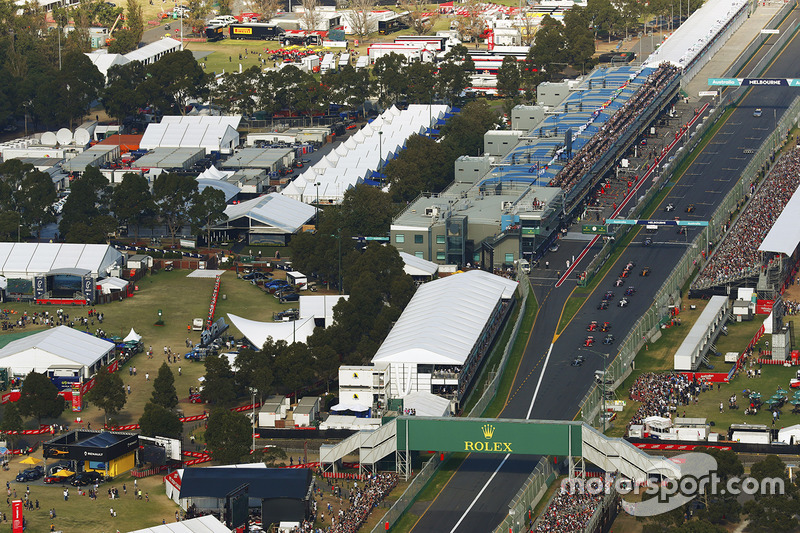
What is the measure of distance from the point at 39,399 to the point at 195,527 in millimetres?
32726

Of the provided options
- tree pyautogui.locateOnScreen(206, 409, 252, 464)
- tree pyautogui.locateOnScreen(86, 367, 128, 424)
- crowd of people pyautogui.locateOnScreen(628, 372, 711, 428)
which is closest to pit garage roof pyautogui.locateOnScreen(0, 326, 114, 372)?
tree pyautogui.locateOnScreen(86, 367, 128, 424)

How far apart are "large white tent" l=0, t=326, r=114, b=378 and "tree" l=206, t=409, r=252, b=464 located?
2489 centimetres

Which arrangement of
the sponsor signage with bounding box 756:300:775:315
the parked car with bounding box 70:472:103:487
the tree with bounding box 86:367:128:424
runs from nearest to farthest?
the parked car with bounding box 70:472:103:487
the tree with bounding box 86:367:128:424
the sponsor signage with bounding box 756:300:775:315

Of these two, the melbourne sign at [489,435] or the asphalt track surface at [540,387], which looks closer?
the asphalt track surface at [540,387]

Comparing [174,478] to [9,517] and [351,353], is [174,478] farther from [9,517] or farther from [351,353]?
[351,353]

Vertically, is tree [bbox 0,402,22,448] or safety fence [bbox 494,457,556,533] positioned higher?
tree [bbox 0,402,22,448]

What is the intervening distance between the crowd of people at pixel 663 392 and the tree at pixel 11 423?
173ft

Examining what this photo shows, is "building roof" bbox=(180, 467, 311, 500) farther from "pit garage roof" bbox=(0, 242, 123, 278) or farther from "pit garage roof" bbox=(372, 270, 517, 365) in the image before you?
"pit garage roof" bbox=(0, 242, 123, 278)

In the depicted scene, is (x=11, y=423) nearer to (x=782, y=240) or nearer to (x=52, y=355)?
(x=52, y=355)

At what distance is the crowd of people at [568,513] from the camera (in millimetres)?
131000

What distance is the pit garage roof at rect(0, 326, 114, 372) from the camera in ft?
556

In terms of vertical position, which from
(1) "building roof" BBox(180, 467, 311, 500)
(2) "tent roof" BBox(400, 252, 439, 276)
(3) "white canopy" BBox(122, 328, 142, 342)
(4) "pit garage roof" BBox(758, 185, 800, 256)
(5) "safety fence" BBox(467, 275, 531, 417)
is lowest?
(5) "safety fence" BBox(467, 275, 531, 417)

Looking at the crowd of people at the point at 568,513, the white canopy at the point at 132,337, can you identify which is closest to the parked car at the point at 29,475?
the white canopy at the point at 132,337

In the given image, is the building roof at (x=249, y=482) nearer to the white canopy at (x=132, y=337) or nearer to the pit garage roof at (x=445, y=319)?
the pit garage roof at (x=445, y=319)
